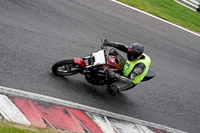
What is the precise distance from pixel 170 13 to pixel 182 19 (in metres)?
0.74

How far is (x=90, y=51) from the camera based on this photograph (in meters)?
9.02

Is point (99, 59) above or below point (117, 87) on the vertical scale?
above

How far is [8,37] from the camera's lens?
25.3 feet

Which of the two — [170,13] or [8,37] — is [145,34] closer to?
[170,13]

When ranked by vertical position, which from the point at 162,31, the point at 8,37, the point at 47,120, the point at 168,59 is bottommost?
the point at 47,120

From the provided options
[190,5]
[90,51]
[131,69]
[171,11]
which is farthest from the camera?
[190,5]

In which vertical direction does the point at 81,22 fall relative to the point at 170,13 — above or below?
below

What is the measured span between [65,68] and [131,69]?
5.40 ft

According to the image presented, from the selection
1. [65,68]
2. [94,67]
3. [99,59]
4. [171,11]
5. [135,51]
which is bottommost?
[65,68]

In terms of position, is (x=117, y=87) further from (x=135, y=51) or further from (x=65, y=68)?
(x=65, y=68)

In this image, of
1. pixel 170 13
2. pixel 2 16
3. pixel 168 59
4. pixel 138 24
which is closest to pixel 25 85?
pixel 2 16

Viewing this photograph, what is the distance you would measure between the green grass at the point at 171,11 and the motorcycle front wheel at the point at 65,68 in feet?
26.5

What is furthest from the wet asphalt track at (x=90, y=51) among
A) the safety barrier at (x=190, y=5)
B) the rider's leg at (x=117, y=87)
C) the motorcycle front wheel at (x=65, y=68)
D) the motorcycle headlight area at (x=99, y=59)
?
the safety barrier at (x=190, y=5)

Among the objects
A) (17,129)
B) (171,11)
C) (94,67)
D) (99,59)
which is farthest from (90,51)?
(171,11)
